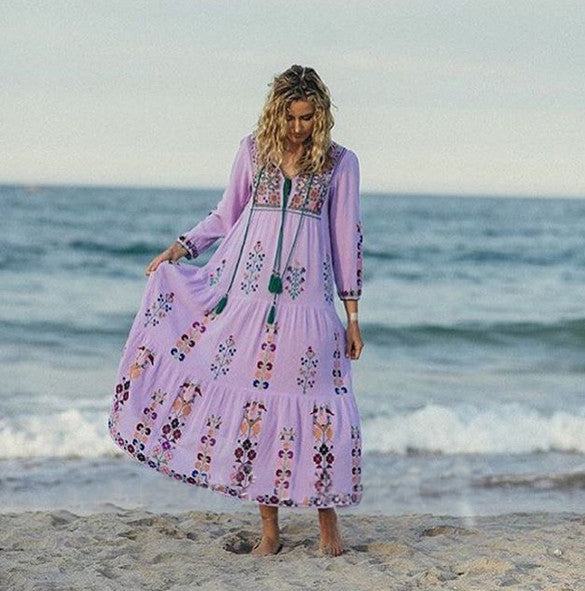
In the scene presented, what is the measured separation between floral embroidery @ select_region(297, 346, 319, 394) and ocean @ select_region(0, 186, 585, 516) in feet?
5.94

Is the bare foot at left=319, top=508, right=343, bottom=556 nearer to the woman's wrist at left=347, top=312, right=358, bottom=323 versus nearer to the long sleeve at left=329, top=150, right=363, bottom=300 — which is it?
the woman's wrist at left=347, top=312, right=358, bottom=323

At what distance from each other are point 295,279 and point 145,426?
749 mm

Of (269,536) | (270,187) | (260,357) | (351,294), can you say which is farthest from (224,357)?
(269,536)

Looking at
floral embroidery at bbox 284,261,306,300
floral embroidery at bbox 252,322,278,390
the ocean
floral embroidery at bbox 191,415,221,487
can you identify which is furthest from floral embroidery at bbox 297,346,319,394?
the ocean

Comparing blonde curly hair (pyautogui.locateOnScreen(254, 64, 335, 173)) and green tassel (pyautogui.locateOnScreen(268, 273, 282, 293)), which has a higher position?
blonde curly hair (pyautogui.locateOnScreen(254, 64, 335, 173))

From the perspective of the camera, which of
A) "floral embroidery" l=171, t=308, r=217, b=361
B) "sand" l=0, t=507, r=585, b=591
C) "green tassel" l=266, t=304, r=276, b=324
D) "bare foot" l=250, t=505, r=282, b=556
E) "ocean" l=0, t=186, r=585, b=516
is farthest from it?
"ocean" l=0, t=186, r=585, b=516

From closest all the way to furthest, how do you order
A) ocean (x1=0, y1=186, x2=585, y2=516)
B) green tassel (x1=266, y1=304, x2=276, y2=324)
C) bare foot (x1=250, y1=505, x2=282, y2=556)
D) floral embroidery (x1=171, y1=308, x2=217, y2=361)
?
1. green tassel (x1=266, y1=304, x2=276, y2=324)
2. floral embroidery (x1=171, y1=308, x2=217, y2=361)
3. bare foot (x1=250, y1=505, x2=282, y2=556)
4. ocean (x1=0, y1=186, x2=585, y2=516)

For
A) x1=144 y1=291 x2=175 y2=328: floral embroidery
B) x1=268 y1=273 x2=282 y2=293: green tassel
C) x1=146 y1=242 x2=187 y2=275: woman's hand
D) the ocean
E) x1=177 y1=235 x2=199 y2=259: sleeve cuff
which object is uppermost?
x1=177 y1=235 x2=199 y2=259: sleeve cuff

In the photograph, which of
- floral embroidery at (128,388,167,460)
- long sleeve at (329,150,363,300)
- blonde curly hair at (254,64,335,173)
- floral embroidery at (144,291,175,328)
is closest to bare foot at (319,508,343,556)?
floral embroidery at (128,388,167,460)

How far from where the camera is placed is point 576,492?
6.71 meters

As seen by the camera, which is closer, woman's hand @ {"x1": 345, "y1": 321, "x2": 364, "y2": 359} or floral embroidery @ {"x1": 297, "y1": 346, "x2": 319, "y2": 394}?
floral embroidery @ {"x1": 297, "y1": 346, "x2": 319, "y2": 394}

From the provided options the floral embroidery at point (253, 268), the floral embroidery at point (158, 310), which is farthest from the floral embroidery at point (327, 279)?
the floral embroidery at point (158, 310)

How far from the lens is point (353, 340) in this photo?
4.56 meters

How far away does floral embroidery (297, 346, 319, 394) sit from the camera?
4.45 m
